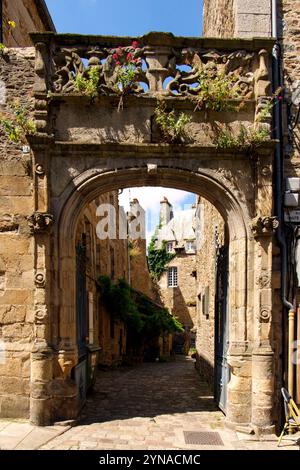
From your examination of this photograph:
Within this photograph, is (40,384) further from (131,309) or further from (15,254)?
(131,309)

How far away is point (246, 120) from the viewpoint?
5.62m

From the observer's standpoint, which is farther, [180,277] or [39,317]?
[180,277]

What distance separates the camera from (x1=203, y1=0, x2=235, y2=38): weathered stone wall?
675 centimetres

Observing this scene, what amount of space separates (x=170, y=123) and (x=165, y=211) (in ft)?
95.9

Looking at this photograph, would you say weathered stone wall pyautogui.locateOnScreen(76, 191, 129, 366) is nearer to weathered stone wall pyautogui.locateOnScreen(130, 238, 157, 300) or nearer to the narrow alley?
the narrow alley

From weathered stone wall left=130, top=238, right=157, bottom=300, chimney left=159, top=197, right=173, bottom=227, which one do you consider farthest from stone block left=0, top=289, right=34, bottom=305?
chimney left=159, top=197, right=173, bottom=227

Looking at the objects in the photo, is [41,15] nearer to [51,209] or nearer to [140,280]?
[51,209]

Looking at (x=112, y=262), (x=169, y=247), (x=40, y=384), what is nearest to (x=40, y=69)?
(x=40, y=384)

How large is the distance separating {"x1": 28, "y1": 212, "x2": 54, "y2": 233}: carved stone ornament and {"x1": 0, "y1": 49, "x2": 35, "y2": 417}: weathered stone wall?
29 cm

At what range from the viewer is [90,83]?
17.6 ft

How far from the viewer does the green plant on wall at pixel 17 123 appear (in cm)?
533

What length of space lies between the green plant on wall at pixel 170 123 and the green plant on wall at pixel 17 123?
5.53 feet

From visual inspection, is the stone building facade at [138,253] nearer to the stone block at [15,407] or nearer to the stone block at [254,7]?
the stone block at [15,407]
